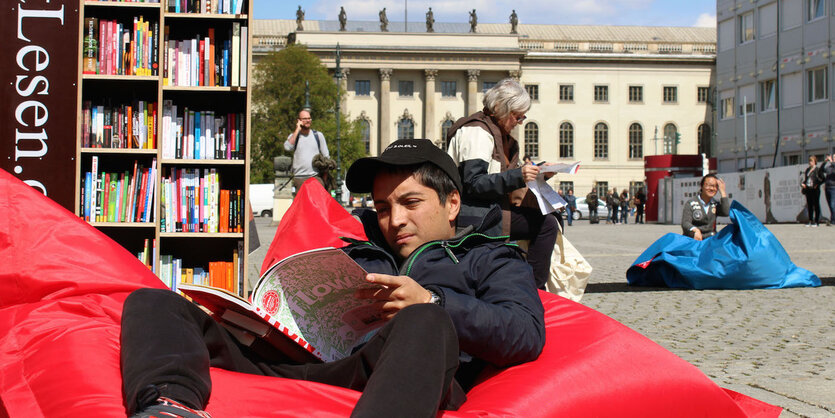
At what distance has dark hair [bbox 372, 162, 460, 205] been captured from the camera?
3.00 m

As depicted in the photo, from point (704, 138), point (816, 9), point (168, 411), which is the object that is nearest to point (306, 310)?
point (168, 411)

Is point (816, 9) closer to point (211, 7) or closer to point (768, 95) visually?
point (768, 95)

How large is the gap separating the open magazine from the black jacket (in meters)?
0.23

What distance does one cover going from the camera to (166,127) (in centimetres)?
612

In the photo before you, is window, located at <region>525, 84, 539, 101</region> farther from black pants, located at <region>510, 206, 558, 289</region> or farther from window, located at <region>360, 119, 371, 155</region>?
black pants, located at <region>510, 206, 558, 289</region>

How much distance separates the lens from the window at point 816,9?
36806 mm

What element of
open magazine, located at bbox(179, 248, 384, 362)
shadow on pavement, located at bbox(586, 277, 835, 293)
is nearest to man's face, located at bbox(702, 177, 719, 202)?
shadow on pavement, located at bbox(586, 277, 835, 293)

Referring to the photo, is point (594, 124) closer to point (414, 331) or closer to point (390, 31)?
point (390, 31)

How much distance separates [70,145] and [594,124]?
72101mm

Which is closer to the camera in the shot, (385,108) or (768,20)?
(768,20)

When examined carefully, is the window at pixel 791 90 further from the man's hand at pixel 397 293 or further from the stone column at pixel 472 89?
the man's hand at pixel 397 293

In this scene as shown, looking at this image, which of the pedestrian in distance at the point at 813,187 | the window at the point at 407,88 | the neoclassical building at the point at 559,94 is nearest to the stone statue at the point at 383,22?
the neoclassical building at the point at 559,94

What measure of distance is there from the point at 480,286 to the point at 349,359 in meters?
0.45

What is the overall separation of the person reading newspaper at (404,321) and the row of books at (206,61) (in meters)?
3.17
